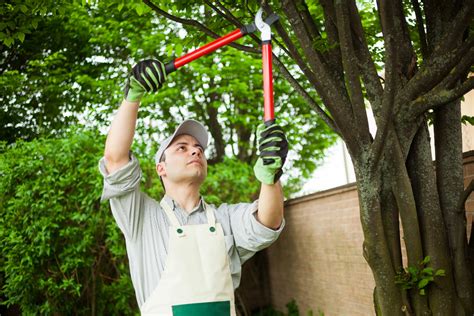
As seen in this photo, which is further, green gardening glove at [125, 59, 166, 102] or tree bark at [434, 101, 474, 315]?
tree bark at [434, 101, 474, 315]

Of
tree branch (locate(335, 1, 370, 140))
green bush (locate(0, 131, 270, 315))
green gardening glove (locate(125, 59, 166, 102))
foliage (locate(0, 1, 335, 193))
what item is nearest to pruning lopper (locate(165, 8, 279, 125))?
green gardening glove (locate(125, 59, 166, 102))

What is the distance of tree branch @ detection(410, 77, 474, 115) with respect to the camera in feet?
10.5

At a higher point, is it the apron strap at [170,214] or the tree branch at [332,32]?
the tree branch at [332,32]

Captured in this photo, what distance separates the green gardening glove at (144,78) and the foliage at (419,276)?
5.94 ft

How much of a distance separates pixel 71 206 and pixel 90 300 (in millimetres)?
1274

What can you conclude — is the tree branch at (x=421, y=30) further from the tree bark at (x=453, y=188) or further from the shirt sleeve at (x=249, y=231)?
the shirt sleeve at (x=249, y=231)

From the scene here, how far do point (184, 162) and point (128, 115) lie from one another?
0.40 metres

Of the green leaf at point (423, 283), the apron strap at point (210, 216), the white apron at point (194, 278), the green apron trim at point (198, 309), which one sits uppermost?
the apron strap at point (210, 216)

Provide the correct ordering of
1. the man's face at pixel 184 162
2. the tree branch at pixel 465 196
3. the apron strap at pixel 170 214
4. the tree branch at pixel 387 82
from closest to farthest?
1. the apron strap at pixel 170 214
2. the man's face at pixel 184 162
3. the tree branch at pixel 387 82
4. the tree branch at pixel 465 196

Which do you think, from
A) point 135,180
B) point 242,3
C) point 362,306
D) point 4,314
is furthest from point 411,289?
point 4,314

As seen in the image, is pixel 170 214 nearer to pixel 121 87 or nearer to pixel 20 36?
pixel 20 36

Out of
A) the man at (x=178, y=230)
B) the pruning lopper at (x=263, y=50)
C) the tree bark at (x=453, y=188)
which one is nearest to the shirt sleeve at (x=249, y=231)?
the man at (x=178, y=230)

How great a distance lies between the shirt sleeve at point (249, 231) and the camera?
8.07ft

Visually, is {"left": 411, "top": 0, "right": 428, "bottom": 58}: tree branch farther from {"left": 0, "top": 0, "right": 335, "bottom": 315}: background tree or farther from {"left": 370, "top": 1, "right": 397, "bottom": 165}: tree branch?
{"left": 0, "top": 0, "right": 335, "bottom": 315}: background tree
